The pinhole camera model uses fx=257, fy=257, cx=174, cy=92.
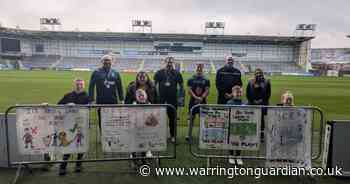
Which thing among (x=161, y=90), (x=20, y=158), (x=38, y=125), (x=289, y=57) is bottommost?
(x=20, y=158)

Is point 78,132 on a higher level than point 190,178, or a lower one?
higher

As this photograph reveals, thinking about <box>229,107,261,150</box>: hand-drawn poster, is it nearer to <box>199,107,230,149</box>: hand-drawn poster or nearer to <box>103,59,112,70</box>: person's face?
<box>199,107,230,149</box>: hand-drawn poster

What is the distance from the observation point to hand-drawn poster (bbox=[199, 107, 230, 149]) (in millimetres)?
3994

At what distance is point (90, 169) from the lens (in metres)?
4.12

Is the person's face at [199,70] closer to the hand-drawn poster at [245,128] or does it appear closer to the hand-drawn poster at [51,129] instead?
the hand-drawn poster at [245,128]

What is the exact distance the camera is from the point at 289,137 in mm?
3916

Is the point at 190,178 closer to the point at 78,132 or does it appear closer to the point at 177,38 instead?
the point at 78,132

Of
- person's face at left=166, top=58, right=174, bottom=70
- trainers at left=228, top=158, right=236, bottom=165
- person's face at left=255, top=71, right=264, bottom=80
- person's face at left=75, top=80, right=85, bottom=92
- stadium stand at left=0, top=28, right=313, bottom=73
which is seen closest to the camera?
person's face at left=75, top=80, right=85, bottom=92

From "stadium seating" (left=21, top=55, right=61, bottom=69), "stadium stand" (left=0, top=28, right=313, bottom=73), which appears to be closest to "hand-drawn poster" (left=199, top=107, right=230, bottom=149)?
"stadium stand" (left=0, top=28, right=313, bottom=73)

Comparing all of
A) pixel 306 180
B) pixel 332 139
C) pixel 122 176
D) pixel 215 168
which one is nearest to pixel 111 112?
pixel 122 176

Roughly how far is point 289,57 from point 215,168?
73.7 metres

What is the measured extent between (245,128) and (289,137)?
0.66m

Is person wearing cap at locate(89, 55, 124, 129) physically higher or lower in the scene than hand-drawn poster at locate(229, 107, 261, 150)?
higher

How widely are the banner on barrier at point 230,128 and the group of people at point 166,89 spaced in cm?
34
